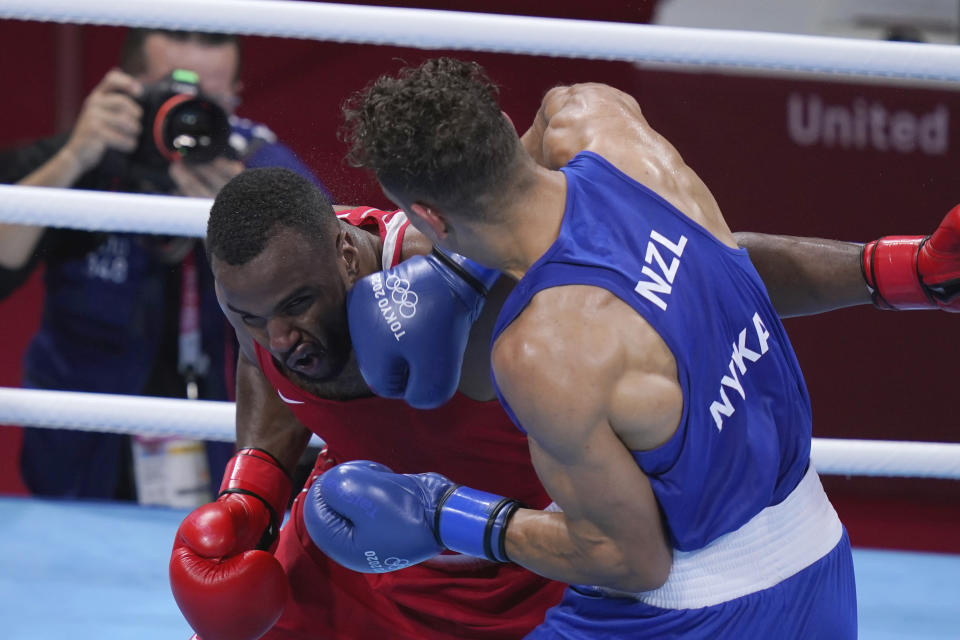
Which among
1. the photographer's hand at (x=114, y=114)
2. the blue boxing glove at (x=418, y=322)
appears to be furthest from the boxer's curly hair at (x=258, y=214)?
Answer: the photographer's hand at (x=114, y=114)

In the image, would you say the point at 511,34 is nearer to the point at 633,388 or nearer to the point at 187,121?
the point at 187,121

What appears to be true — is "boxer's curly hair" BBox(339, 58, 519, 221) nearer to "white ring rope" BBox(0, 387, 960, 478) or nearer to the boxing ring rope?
the boxing ring rope

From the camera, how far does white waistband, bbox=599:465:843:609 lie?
151 centimetres

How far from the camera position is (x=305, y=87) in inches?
89.3

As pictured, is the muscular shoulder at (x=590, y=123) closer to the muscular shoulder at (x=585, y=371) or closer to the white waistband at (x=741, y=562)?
the muscular shoulder at (x=585, y=371)

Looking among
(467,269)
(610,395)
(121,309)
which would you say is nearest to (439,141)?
(467,269)

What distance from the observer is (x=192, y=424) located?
2.23 metres

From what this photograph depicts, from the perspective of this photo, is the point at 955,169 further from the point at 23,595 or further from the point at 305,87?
the point at 23,595

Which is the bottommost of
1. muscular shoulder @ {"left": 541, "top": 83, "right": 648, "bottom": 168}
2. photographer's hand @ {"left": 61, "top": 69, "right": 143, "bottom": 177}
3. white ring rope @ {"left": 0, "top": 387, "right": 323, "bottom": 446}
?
white ring rope @ {"left": 0, "top": 387, "right": 323, "bottom": 446}

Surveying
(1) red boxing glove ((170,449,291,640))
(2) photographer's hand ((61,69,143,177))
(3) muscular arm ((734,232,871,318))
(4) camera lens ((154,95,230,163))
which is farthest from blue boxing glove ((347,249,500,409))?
(2) photographer's hand ((61,69,143,177))

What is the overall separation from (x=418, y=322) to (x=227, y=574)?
508 millimetres

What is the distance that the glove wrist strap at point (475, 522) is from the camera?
1.51 meters

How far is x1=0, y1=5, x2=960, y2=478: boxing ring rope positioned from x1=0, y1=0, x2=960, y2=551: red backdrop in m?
0.14

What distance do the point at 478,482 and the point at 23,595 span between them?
3.66ft
